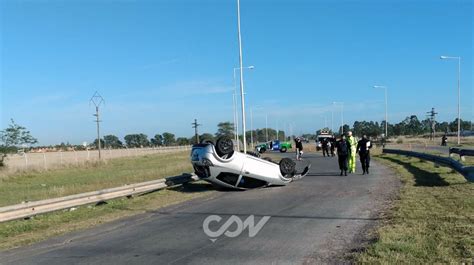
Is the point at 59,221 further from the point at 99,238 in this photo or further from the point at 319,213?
the point at 319,213

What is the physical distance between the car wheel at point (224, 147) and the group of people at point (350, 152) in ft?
22.2

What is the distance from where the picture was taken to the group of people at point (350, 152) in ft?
69.9

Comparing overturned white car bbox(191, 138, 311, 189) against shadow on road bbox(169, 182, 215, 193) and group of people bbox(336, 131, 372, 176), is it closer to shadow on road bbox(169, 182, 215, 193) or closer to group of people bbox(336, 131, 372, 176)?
shadow on road bbox(169, 182, 215, 193)

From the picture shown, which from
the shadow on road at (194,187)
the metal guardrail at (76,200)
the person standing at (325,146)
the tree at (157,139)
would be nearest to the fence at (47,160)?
the person standing at (325,146)

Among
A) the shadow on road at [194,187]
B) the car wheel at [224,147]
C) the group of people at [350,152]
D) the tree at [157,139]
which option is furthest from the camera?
the tree at [157,139]

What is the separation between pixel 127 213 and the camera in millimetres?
12570

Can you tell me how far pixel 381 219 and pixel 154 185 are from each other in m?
8.58

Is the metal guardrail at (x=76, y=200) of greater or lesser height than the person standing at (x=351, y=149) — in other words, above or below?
below

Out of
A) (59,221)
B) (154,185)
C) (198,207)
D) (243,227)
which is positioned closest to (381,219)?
(243,227)

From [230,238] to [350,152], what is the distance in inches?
557

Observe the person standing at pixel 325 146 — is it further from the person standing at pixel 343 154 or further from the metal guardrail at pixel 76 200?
the metal guardrail at pixel 76 200

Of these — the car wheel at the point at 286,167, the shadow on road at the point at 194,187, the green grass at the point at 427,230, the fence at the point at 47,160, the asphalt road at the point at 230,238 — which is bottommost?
the fence at the point at 47,160

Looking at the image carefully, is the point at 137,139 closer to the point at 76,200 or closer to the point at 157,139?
the point at 157,139

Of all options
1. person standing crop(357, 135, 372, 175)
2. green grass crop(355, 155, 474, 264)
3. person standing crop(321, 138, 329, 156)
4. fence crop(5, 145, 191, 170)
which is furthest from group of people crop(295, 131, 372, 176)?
fence crop(5, 145, 191, 170)
